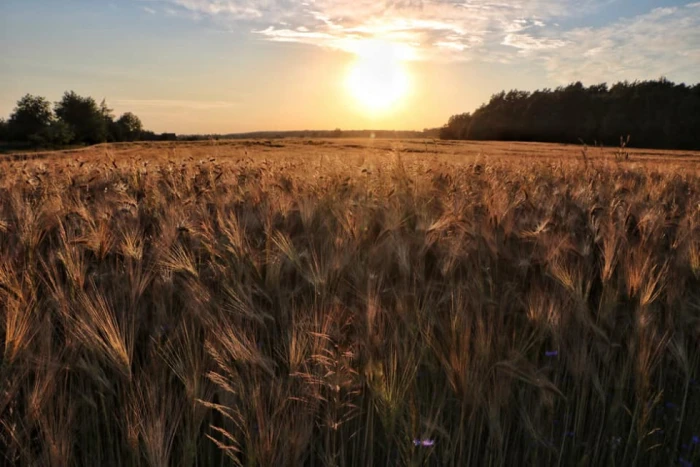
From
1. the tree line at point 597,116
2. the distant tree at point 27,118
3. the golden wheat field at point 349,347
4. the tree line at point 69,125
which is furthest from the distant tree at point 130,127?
the golden wheat field at point 349,347

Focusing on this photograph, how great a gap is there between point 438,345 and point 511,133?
48.4 m

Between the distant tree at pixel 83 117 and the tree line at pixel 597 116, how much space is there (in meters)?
42.4

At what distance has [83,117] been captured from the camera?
63.2 metres

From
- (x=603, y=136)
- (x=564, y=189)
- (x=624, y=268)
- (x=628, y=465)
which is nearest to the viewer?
(x=628, y=465)

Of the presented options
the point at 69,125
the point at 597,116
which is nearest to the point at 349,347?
the point at 597,116

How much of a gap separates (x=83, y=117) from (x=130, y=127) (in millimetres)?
6601

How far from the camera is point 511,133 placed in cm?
4697

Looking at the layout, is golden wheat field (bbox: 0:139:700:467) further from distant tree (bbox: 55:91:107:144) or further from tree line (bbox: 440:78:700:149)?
distant tree (bbox: 55:91:107:144)

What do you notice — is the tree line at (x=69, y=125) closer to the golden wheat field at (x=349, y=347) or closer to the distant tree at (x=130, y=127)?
the distant tree at (x=130, y=127)

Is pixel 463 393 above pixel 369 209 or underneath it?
underneath

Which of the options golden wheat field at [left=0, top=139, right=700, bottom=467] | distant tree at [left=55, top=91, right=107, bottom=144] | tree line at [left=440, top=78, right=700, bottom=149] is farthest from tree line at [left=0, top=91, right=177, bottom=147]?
golden wheat field at [left=0, top=139, right=700, bottom=467]

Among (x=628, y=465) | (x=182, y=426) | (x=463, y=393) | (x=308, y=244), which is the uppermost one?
(x=308, y=244)

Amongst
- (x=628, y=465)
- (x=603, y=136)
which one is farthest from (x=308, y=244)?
(x=603, y=136)

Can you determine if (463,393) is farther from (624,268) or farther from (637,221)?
(637,221)
